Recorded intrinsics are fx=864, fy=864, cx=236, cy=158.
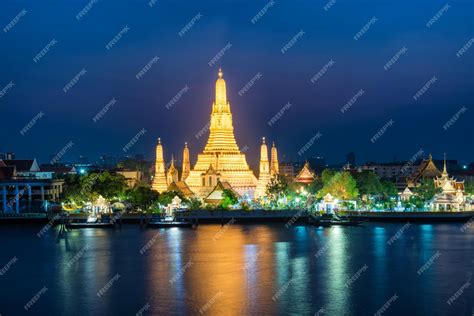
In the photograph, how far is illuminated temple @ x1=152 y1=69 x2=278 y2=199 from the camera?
170 feet

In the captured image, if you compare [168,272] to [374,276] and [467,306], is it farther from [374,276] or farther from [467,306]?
[467,306]

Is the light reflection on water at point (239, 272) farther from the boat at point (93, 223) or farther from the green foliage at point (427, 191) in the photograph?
the green foliage at point (427, 191)

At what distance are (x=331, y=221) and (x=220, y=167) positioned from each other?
448 inches

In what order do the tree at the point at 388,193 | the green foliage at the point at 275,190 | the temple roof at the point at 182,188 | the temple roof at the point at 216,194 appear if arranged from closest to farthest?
the temple roof at the point at 216,194 < the temple roof at the point at 182,188 < the green foliage at the point at 275,190 < the tree at the point at 388,193

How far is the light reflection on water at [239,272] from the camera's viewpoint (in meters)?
21.3

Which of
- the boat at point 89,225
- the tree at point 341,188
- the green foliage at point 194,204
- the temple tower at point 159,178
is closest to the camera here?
the boat at point 89,225

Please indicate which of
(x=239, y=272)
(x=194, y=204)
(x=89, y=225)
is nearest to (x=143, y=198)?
(x=194, y=204)

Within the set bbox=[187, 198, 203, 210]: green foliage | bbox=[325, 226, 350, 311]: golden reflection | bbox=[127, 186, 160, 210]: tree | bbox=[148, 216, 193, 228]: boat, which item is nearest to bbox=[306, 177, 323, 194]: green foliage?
bbox=[187, 198, 203, 210]: green foliage

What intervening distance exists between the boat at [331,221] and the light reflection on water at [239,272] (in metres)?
4.88

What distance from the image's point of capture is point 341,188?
49375 mm

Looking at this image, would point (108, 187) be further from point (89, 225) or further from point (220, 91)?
point (220, 91)

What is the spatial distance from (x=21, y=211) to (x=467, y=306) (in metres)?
33.9

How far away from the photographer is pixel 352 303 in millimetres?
21406

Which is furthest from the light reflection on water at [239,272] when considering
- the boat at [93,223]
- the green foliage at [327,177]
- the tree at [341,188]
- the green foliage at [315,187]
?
the green foliage at [315,187]
